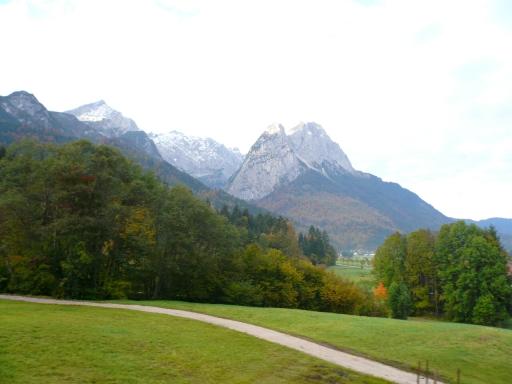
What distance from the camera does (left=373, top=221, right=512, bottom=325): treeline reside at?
138ft

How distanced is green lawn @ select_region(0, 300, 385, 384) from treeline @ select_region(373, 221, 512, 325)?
108ft

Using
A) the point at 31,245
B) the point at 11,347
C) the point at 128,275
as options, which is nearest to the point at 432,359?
the point at 11,347

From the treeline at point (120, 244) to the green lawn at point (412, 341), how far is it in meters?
10.5

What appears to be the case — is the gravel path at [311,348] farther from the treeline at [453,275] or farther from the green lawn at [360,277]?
the green lawn at [360,277]

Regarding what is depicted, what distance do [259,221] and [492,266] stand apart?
60.7 m

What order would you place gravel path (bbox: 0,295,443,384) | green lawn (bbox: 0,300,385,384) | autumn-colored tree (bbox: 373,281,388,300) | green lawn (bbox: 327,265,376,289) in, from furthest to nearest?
green lawn (bbox: 327,265,376,289), autumn-colored tree (bbox: 373,281,388,300), gravel path (bbox: 0,295,443,384), green lawn (bbox: 0,300,385,384)

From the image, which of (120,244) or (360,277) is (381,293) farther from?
(120,244)

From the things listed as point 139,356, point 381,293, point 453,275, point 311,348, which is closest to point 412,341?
point 311,348

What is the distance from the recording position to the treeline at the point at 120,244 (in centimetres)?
2684

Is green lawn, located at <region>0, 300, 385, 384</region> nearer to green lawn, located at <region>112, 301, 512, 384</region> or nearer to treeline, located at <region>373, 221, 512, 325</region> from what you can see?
green lawn, located at <region>112, 301, 512, 384</region>

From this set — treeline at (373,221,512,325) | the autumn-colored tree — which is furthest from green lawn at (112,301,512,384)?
the autumn-colored tree

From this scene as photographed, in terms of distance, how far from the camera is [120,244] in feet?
106

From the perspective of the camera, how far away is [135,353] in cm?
1209

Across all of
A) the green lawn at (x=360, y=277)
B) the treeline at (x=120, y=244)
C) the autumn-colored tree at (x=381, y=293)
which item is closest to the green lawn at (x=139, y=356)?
the treeline at (x=120, y=244)
